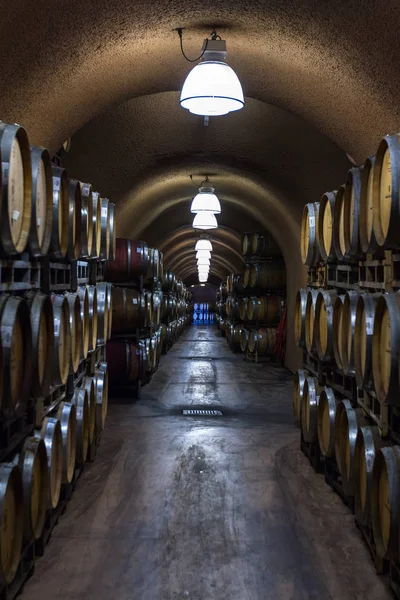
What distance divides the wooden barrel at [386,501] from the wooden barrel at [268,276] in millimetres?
11670

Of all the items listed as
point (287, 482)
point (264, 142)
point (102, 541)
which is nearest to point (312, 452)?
point (287, 482)

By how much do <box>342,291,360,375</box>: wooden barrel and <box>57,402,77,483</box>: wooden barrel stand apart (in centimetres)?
204

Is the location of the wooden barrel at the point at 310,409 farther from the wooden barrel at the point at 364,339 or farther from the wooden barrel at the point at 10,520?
the wooden barrel at the point at 10,520

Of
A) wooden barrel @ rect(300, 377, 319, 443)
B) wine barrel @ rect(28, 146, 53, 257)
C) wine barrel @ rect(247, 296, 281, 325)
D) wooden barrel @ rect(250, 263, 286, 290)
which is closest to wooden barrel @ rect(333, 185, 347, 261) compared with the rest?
wooden barrel @ rect(300, 377, 319, 443)

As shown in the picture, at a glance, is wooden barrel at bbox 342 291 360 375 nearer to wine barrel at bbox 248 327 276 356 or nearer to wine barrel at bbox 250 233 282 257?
wine barrel at bbox 248 327 276 356

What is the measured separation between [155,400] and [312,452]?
4157mm

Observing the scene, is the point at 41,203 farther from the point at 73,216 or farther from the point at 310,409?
the point at 310,409

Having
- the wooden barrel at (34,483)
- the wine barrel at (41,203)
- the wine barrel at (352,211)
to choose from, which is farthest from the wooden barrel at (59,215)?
the wine barrel at (352,211)

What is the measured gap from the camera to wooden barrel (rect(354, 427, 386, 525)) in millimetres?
4129

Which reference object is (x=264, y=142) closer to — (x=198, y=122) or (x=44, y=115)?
(x=198, y=122)

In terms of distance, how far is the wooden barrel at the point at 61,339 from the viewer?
4496 mm

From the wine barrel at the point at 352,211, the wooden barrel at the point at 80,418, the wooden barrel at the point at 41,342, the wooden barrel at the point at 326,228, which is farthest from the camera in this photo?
the wooden barrel at the point at 326,228

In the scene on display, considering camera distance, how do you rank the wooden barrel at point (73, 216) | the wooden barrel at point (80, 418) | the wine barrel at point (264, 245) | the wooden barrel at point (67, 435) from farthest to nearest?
the wine barrel at point (264, 245), the wooden barrel at point (80, 418), the wooden barrel at point (73, 216), the wooden barrel at point (67, 435)

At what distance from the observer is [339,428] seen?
17.3 feet
